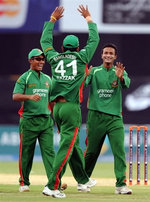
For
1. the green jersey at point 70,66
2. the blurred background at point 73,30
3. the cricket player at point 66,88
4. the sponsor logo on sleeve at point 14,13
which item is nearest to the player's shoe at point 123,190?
the cricket player at point 66,88

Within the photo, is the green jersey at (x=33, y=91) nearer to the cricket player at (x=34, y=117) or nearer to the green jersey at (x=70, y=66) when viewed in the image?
the cricket player at (x=34, y=117)

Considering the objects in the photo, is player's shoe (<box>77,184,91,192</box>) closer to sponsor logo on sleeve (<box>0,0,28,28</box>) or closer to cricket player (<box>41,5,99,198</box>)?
cricket player (<box>41,5,99,198</box>)

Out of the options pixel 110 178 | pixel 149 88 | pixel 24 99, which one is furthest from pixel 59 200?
pixel 149 88

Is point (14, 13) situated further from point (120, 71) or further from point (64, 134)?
point (64, 134)

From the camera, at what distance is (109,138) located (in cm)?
Answer: 1191

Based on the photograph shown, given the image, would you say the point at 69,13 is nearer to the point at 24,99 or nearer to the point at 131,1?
the point at 131,1

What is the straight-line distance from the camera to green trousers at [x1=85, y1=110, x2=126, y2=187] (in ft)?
38.5

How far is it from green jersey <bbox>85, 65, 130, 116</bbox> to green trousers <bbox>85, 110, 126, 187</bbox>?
9 cm

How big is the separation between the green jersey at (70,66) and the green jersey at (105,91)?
30.6 inches

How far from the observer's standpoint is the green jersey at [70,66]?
11195 mm

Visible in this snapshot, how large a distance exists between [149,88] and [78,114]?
13215mm

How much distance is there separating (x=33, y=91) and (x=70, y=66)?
113 cm

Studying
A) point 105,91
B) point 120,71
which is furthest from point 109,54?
point 105,91

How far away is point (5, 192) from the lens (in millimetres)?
12000
